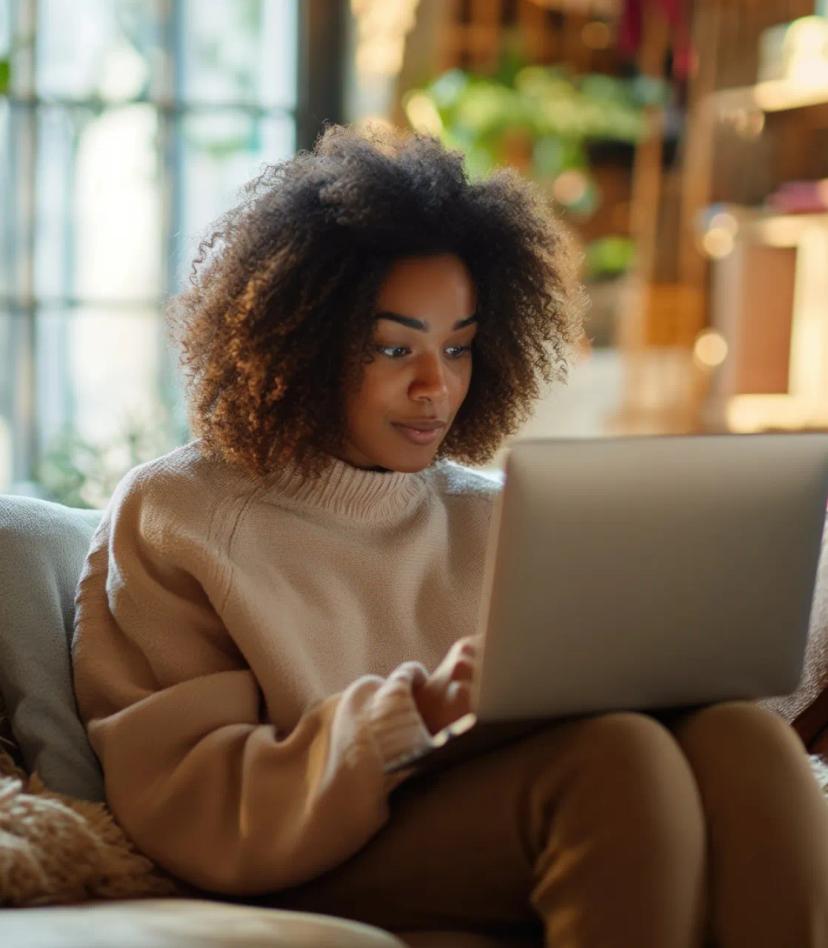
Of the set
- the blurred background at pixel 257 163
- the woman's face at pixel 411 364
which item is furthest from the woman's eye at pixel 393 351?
A: the blurred background at pixel 257 163

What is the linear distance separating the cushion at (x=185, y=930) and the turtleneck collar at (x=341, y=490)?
1.52ft

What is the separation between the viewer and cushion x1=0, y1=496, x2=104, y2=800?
1.39 m

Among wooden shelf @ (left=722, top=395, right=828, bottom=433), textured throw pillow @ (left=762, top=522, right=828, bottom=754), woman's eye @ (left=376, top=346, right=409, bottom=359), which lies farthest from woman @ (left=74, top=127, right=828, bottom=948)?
wooden shelf @ (left=722, top=395, right=828, bottom=433)

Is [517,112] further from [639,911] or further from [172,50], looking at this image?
[639,911]

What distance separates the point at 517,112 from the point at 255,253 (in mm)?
3423

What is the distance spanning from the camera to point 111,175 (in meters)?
4.12

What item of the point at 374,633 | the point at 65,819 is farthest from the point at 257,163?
the point at 65,819

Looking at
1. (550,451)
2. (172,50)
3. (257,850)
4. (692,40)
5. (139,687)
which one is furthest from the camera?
(692,40)

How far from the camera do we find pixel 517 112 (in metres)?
4.72

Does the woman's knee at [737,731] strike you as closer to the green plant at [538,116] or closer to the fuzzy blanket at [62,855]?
the fuzzy blanket at [62,855]

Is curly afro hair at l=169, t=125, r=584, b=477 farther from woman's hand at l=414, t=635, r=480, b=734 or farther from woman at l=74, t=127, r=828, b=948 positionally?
woman's hand at l=414, t=635, r=480, b=734

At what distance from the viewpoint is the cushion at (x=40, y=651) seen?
54.9 inches

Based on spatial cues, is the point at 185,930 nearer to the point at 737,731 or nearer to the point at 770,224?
the point at 737,731

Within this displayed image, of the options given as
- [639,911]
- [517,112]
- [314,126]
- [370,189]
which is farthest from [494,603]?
[517,112]
